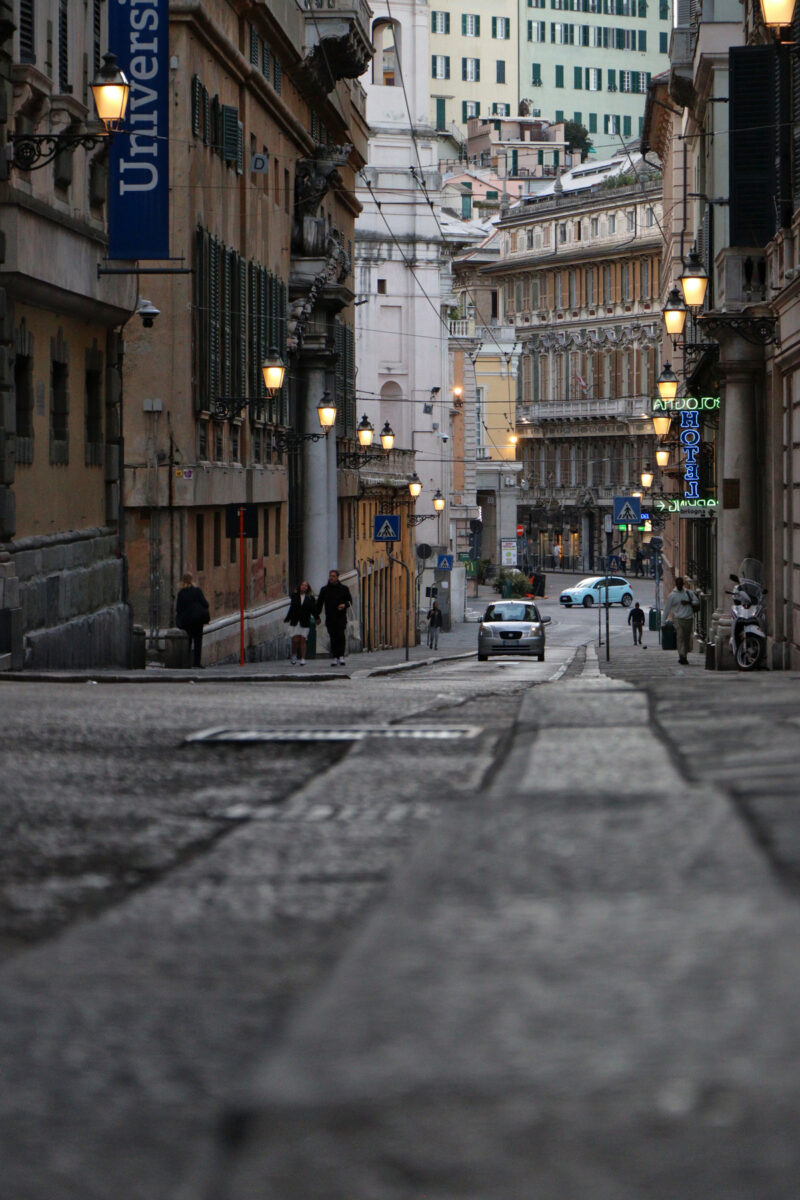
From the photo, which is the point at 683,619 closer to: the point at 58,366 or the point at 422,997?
the point at 58,366

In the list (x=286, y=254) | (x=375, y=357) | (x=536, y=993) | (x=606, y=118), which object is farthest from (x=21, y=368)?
(x=606, y=118)

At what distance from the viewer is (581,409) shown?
11075 cm

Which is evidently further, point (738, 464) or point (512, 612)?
point (512, 612)

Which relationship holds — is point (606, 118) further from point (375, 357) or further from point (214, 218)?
point (214, 218)

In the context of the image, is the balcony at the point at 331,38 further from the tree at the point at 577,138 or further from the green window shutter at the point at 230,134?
the tree at the point at 577,138

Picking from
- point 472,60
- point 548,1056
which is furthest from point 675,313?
point 472,60

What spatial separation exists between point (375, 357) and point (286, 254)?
99.0ft

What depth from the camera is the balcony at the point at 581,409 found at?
348 ft

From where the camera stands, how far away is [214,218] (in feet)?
95.6

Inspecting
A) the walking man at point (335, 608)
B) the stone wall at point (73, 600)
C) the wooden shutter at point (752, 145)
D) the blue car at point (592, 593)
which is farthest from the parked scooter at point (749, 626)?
the blue car at point (592, 593)

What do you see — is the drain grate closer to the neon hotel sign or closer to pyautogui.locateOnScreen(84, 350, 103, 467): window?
pyautogui.locateOnScreen(84, 350, 103, 467): window

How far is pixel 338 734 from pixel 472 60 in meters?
141

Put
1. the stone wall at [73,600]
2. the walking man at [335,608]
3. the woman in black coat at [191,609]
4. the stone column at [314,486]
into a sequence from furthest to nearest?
the stone column at [314,486], the walking man at [335,608], the woman in black coat at [191,609], the stone wall at [73,600]

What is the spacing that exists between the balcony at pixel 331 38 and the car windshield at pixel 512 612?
1149cm
